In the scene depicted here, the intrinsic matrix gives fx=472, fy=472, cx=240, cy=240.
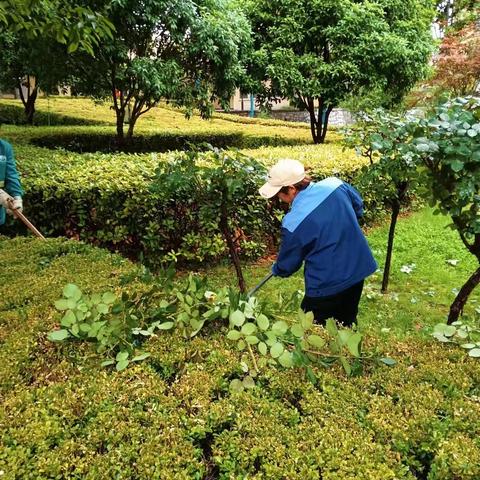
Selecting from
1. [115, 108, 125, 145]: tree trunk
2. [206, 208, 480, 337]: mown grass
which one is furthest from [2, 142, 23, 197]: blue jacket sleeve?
[115, 108, 125, 145]: tree trunk

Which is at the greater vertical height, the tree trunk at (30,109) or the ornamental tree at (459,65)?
the ornamental tree at (459,65)

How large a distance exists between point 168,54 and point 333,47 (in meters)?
3.87

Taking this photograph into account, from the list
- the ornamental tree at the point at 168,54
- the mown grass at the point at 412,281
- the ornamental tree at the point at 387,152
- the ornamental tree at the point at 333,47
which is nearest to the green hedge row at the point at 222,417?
the ornamental tree at the point at 387,152

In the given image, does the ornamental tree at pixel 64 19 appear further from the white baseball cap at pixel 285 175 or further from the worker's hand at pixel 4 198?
the white baseball cap at pixel 285 175

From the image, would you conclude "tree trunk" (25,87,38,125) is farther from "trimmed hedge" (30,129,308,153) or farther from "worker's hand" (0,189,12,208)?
"worker's hand" (0,189,12,208)

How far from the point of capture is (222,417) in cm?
149

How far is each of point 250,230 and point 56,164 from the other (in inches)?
99.4

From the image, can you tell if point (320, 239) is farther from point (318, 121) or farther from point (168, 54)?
point (318, 121)

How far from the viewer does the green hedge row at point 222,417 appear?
1.32 meters

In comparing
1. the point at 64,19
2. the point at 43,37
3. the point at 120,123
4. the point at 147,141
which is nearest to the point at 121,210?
the point at 64,19

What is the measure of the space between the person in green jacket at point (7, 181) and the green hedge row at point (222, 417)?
2668mm

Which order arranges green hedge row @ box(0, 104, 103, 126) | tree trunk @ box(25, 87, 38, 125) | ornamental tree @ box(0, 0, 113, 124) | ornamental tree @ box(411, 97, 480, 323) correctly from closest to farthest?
ornamental tree @ box(411, 97, 480, 323) < ornamental tree @ box(0, 0, 113, 124) < tree trunk @ box(25, 87, 38, 125) < green hedge row @ box(0, 104, 103, 126)

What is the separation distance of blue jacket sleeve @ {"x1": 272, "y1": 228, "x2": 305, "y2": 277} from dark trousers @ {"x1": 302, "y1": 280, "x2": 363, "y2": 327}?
0.30 meters

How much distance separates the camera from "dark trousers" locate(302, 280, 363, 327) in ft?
9.88
